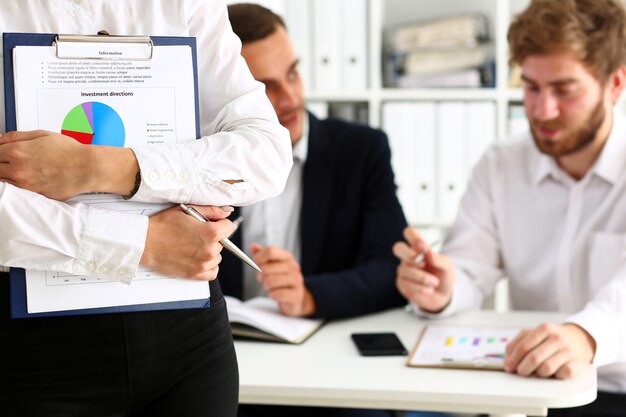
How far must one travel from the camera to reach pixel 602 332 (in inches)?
61.2

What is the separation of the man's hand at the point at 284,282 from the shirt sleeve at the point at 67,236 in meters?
0.86

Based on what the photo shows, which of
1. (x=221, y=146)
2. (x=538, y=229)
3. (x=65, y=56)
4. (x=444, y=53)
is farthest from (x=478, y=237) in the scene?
(x=65, y=56)

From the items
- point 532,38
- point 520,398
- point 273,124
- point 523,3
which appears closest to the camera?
point 273,124

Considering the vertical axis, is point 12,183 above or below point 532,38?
below

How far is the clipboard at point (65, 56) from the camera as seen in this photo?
0.92 meters

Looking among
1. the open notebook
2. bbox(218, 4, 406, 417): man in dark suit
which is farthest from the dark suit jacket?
the open notebook

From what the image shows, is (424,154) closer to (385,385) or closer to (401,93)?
(401,93)

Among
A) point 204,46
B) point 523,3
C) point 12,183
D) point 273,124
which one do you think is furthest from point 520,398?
point 523,3

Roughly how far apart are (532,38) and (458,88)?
0.92 metres

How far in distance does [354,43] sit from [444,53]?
1.06 feet

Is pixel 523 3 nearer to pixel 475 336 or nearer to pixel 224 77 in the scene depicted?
pixel 475 336

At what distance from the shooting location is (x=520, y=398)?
1353 mm

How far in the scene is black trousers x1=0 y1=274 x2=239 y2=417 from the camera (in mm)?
922

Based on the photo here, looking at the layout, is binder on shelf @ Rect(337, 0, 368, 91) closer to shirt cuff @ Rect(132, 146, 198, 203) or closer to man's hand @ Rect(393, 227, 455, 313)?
man's hand @ Rect(393, 227, 455, 313)
